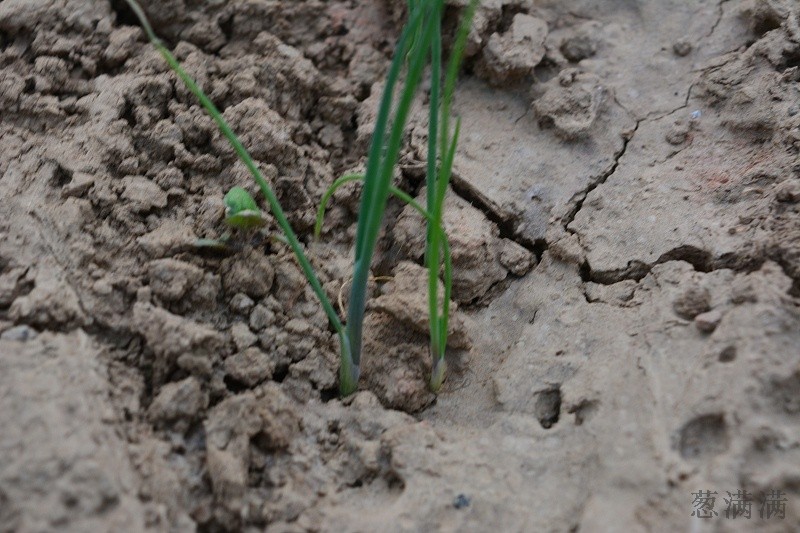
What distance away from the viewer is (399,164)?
1.56m

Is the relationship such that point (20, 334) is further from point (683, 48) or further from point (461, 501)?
point (683, 48)

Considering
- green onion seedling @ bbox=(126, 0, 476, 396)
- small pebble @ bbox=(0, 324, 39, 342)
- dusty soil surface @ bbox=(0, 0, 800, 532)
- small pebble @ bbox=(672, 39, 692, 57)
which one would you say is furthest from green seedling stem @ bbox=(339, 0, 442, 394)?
small pebble @ bbox=(672, 39, 692, 57)

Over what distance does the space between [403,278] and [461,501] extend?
18.1 inches

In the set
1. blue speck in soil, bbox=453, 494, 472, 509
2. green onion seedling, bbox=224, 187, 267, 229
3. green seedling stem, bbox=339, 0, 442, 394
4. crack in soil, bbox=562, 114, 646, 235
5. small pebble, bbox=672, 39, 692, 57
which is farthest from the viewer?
small pebble, bbox=672, 39, 692, 57

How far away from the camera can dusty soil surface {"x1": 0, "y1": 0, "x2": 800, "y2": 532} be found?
41.5 inches

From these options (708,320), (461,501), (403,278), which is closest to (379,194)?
(403,278)

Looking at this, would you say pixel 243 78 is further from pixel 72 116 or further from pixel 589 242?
pixel 589 242

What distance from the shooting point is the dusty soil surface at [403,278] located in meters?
1.05

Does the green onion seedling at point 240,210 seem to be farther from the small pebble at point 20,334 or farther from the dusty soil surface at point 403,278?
the small pebble at point 20,334

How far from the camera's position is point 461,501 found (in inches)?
43.4

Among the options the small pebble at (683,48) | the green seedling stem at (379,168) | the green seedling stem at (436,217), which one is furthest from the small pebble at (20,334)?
the small pebble at (683,48)

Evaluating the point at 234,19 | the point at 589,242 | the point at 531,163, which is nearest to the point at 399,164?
the point at 531,163

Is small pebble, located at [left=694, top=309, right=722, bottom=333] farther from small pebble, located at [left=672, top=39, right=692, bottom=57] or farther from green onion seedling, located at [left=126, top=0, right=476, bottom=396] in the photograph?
small pebble, located at [left=672, top=39, right=692, bottom=57]

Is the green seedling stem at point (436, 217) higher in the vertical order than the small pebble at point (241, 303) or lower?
higher
